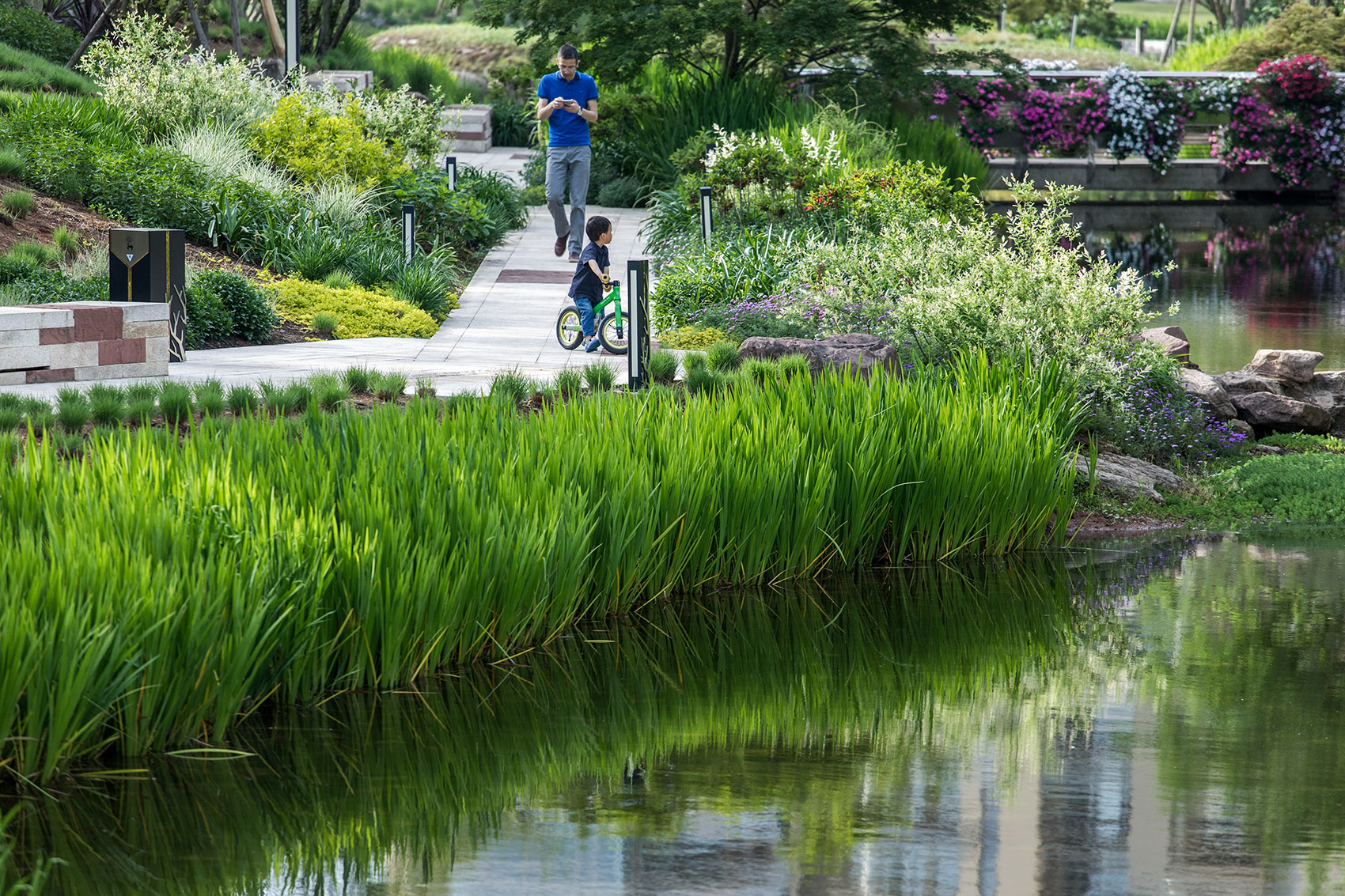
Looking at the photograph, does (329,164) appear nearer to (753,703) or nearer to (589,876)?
(753,703)

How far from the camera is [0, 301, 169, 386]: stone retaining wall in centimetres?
899

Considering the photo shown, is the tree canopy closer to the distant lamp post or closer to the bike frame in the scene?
the distant lamp post

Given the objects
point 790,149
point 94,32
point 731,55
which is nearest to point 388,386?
point 790,149

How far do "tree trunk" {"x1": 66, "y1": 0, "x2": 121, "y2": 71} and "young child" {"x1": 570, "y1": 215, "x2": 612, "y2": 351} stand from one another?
44.0ft

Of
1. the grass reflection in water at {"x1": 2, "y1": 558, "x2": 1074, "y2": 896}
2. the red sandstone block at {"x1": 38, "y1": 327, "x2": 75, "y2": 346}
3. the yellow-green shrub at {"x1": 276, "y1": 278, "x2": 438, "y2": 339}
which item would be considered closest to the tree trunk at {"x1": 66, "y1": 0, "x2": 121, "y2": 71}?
the yellow-green shrub at {"x1": 276, "y1": 278, "x2": 438, "y2": 339}

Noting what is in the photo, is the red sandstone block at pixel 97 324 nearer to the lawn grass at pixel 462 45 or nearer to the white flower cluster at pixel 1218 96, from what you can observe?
the white flower cluster at pixel 1218 96

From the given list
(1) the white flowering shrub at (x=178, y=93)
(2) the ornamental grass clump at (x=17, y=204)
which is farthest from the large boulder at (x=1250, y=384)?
(1) the white flowering shrub at (x=178, y=93)

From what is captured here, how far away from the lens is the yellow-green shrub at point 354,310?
11977mm

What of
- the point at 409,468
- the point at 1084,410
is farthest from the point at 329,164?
the point at 409,468

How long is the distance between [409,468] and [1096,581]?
136 inches

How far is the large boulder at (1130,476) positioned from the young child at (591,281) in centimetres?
398

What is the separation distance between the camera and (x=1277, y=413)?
10.2m

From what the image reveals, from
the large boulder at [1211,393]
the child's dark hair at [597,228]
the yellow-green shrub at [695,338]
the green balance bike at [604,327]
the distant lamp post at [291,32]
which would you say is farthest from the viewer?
the distant lamp post at [291,32]

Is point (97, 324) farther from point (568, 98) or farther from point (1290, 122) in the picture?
point (1290, 122)
